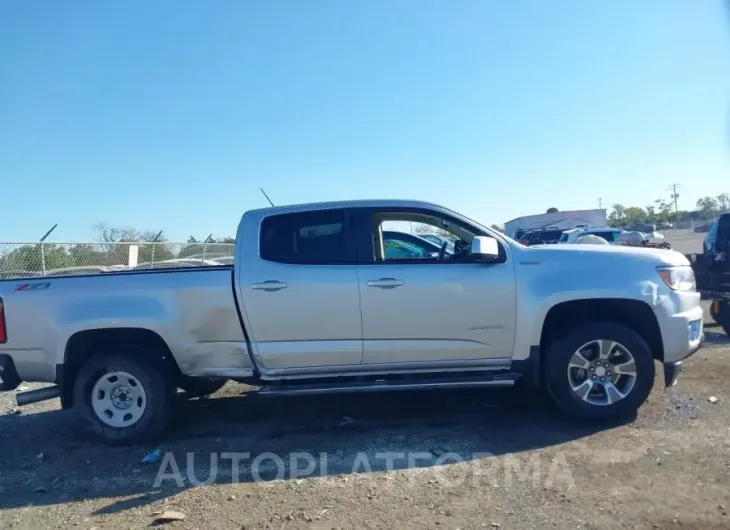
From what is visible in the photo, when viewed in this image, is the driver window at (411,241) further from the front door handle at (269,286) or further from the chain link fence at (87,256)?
the chain link fence at (87,256)

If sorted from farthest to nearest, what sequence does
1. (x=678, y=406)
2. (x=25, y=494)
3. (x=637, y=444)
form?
1. (x=678, y=406)
2. (x=637, y=444)
3. (x=25, y=494)

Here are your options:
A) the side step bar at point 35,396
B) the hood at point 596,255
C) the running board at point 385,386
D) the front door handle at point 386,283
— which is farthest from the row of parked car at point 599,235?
the side step bar at point 35,396

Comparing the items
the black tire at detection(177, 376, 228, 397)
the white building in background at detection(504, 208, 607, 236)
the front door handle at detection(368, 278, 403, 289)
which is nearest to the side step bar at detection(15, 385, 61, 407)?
the black tire at detection(177, 376, 228, 397)

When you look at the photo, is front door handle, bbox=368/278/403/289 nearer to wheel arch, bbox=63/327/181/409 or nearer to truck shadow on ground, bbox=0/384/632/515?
truck shadow on ground, bbox=0/384/632/515

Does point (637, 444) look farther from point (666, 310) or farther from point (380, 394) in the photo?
point (380, 394)

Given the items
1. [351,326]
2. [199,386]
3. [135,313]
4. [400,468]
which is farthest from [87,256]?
[400,468]

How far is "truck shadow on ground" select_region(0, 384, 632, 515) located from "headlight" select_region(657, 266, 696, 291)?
1354mm

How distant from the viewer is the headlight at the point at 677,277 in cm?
542

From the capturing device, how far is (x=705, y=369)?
281 inches

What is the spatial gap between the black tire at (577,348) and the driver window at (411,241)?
1.26 m

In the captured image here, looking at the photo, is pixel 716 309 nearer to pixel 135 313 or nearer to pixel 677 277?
pixel 677 277

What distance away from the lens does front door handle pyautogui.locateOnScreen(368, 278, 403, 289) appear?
5355 mm

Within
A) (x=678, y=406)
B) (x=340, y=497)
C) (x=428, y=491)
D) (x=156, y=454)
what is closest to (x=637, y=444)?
(x=678, y=406)

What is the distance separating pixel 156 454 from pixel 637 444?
3913 millimetres
